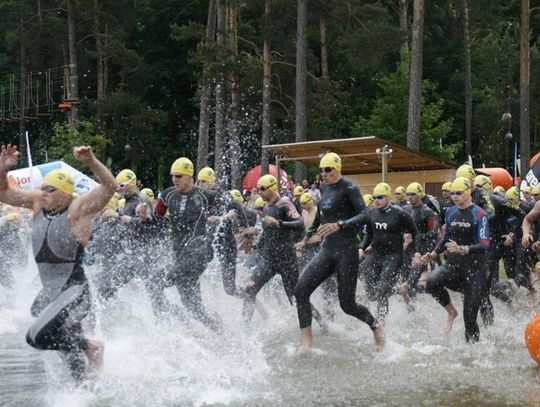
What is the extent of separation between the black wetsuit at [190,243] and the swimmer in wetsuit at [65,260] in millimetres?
2545

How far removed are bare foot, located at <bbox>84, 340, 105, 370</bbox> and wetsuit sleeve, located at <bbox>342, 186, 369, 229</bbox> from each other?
2946 millimetres

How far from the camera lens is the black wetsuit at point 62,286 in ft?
21.2

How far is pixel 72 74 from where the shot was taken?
3856 cm

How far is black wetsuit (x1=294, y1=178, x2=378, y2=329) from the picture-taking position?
896 cm

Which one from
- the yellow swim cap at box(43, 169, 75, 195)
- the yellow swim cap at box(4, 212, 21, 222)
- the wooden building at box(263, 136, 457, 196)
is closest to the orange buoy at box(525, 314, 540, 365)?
the yellow swim cap at box(43, 169, 75, 195)

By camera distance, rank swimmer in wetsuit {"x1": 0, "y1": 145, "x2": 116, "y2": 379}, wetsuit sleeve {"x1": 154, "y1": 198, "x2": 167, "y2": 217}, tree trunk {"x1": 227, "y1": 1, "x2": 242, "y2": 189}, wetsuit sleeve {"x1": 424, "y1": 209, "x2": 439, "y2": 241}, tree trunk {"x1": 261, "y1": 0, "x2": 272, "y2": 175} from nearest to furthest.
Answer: swimmer in wetsuit {"x1": 0, "y1": 145, "x2": 116, "y2": 379} < wetsuit sleeve {"x1": 154, "y1": 198, "x2": 167, "y2": 217} < wetsuit sleeve {"x1": 424, "y1": 209, "x2": 439, "y2": 241} < tree trunk {"x1": 261, "y1": 0, "x2": 272, "y2": 175} < tree trunk {"x1": 227, "y1": 1, "x2": 242, "y2": 189}

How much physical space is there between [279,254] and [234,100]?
21.2m

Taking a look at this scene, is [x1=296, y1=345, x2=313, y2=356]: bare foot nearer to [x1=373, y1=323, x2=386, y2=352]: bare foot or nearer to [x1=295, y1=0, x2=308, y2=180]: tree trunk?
[x1=373, y1=323, x2=386, y2=352]: bare foot

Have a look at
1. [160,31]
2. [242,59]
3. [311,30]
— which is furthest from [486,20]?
[242,59]

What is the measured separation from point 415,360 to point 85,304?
3.46 metres

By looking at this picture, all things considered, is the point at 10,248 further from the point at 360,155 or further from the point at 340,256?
the point at 360,155

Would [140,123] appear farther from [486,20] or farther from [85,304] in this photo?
[85,304]

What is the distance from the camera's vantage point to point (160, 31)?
46156mm

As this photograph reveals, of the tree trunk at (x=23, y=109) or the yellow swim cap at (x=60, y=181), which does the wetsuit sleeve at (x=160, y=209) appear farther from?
the tree trunk at (x=23, y=109)
